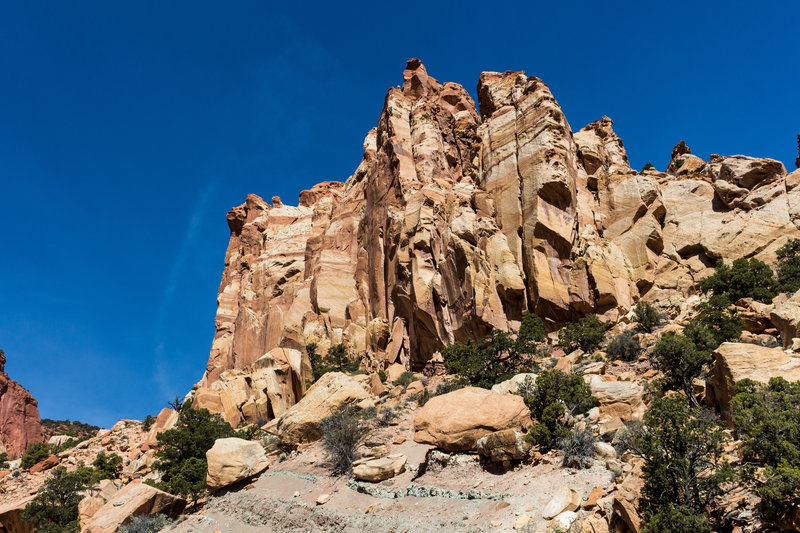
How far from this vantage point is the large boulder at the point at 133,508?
16641 mm

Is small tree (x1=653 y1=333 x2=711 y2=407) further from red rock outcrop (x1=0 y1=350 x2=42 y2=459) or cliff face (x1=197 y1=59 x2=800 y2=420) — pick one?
red rock outcrop (x1=0 y1=350 x2=42 y2=459)

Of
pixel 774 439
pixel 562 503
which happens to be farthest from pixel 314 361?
pixel 774 439

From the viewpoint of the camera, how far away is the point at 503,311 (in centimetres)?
3769

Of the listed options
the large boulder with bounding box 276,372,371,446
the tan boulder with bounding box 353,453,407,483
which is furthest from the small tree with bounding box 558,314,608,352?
the tan boulder with bounding box 353,453,407,483

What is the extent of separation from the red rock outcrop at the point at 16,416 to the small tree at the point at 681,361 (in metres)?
70.1

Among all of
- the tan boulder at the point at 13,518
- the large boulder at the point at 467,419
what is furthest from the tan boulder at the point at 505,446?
the tan boulder at the point at 13,518

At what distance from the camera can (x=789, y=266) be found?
29.0 m

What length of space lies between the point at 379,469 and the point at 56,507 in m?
16.7

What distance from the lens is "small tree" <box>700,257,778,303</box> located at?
27328 mm

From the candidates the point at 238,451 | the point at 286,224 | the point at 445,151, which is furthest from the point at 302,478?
the point at 286,224

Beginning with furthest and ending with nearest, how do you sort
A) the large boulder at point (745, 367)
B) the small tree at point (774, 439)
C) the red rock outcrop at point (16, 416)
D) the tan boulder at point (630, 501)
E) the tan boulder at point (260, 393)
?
the red rock outcrop at point (16, 416) < the tan boulder at point (260, 393) < the large boulder at point (745, 367) < the tan boulder at point (630, 501) < the small tree at point (774, 439)

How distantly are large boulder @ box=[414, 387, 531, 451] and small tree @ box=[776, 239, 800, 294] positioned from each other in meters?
20.6

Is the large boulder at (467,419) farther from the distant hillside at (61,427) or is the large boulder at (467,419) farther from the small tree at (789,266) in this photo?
the distant hillside at (61,427)

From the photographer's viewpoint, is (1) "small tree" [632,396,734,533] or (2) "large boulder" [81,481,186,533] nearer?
(1) "small tree" [632,396,734,533]
